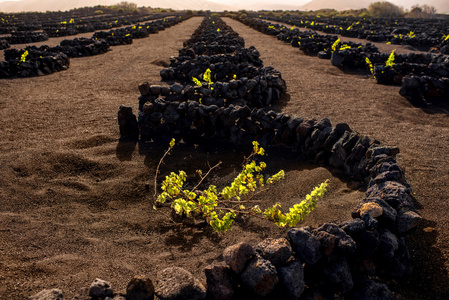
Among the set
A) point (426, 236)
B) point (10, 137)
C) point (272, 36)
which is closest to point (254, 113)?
point (426, 236)

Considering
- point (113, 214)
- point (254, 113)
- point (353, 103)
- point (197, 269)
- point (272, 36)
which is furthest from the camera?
point (272, 36)

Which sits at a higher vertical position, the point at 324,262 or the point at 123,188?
the point at 324,262

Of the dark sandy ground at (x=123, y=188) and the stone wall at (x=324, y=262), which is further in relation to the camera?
the dark sandy ground at (x=123, y=188)

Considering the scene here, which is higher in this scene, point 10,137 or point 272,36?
point 272,36

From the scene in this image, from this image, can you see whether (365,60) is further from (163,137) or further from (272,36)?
(272,36)

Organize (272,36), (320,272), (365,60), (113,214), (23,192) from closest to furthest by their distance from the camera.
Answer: (320,272)
(113,214)
(23,192)
(365,60)
(272,36)

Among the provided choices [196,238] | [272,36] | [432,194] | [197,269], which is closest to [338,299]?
[197,269]

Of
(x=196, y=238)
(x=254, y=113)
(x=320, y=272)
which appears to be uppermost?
(x=254, y=113)

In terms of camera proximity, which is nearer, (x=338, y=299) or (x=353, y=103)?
(x=338, y=299)

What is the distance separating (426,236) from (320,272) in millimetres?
1788

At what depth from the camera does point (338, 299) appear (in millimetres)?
2773

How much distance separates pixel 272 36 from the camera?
26875 mm

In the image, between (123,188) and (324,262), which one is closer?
(324,262)

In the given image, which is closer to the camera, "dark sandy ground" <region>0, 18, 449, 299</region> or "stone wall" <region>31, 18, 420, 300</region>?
"stone wall" <region>31, 18, 420, 300</region>
